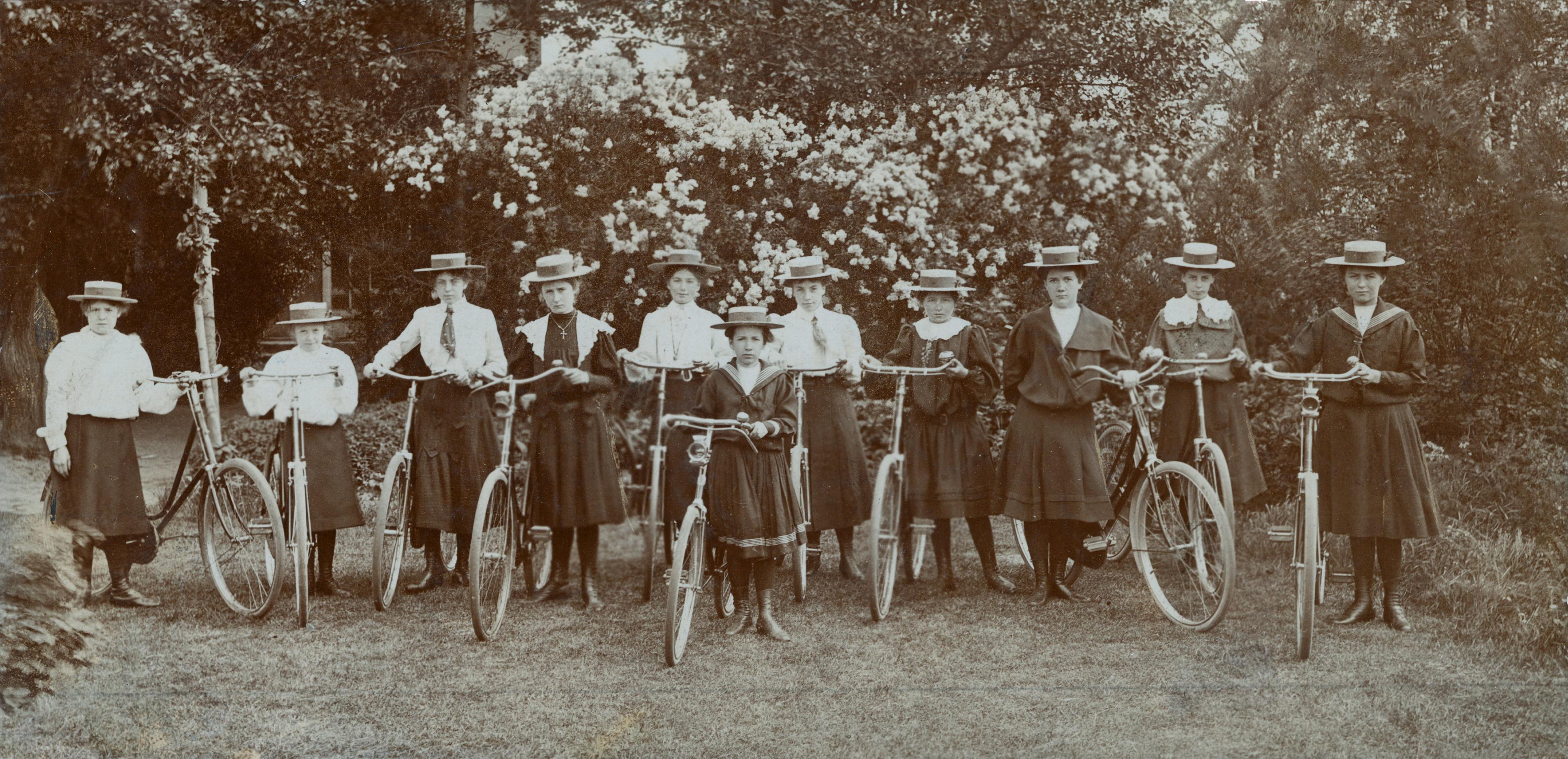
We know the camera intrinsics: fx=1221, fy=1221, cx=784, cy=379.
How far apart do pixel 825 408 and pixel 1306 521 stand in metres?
2.57

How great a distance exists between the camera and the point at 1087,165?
7.67m

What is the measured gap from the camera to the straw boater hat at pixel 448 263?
645 cm

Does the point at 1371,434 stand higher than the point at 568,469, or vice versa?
the point at 1371,434

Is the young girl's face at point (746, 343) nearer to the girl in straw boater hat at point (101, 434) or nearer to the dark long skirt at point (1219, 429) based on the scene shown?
the dark long skirt at point (1219, 429)

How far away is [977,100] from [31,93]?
4785mm

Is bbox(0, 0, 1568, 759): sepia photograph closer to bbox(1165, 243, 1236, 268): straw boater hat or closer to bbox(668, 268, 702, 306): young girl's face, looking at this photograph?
bbox(668, 268, 702, 306): young girl's face

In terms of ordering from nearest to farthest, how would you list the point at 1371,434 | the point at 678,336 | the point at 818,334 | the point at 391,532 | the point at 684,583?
1. the point at 684,583
2. the point at 1371,434
3. the point at 391,532
4. the point at 678,336
5. the point at 818,334

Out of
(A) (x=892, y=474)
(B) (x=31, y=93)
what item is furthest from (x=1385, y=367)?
(B) (x=31, y=93)

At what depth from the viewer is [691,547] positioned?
5.53 m

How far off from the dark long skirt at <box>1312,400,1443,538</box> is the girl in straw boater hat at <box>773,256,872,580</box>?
2.38 m

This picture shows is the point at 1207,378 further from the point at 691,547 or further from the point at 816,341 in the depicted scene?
the point at 691,547

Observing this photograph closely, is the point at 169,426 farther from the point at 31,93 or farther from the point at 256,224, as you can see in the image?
the point at 31,93

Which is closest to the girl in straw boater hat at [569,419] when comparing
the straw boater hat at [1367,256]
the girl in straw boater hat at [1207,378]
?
the girl in straw boater hat at [1207,378]

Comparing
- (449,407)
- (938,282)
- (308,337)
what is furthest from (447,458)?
(938,282)
